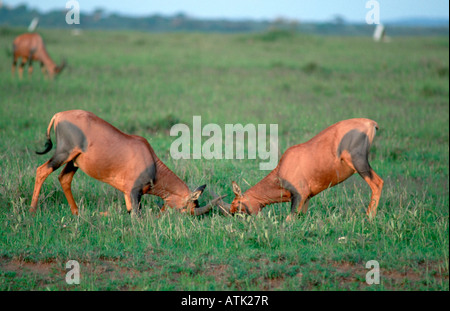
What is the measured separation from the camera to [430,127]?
430 inches

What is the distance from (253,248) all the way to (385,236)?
1.36m

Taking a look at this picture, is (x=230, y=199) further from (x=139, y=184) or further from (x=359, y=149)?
(x=359, y=149)

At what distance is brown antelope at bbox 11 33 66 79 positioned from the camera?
16.2 meters

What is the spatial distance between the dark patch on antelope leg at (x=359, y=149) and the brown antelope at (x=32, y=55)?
12.0m

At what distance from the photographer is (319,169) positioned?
6098mm

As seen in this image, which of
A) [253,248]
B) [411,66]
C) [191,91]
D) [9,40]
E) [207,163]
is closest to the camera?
[253,248]

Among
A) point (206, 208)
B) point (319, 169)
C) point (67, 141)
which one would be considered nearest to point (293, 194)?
point (319, 169)

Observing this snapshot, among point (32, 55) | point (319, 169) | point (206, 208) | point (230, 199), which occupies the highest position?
point (32, 55)

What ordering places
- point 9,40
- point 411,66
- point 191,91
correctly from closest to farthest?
point 191,91 < point 411,66 < point 9,40

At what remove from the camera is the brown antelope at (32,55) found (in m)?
16.2

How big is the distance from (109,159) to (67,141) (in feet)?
1.66

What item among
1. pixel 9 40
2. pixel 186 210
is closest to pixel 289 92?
pixel 186 210

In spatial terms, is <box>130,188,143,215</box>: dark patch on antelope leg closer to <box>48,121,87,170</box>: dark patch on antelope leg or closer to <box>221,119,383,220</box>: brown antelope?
<box>48,121,87,170</box>: dark patch on antelope leg
